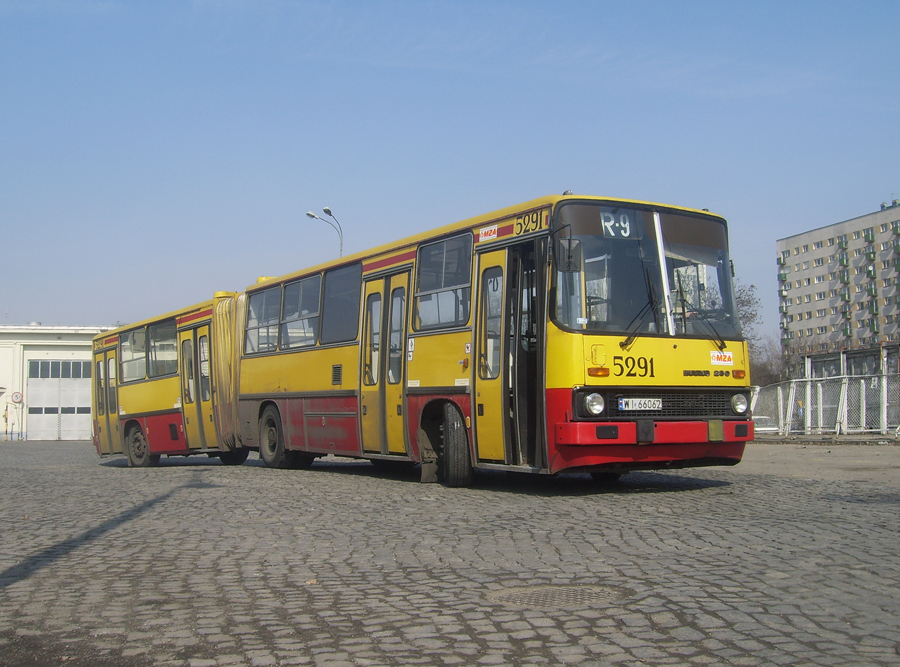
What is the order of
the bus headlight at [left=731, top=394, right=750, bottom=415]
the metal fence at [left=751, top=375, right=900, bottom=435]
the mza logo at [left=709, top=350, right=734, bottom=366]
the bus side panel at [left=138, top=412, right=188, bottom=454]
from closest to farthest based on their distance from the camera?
the mza logo at [left=709, top=350, right=734, bottom=366]
the bus headlight at [left=731, top=394, right=750, bottom=415]
the bus side panel at [left=138, top=412, right=188, bottom=454]
the metal fence at [left=751, top=375, right=900, bottom=435]

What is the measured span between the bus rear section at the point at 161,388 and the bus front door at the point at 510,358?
28.3ft

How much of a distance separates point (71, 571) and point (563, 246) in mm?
5629

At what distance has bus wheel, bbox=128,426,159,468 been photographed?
2189 centimetres

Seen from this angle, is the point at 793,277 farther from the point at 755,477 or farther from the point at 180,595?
the point at 180,595

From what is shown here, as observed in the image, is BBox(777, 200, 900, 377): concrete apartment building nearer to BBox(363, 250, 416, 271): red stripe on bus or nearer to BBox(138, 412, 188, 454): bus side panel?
BBox(138, 412, 188, 454): bus side panel

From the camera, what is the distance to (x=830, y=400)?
83.5 feet

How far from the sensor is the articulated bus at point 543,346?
10.1 metres

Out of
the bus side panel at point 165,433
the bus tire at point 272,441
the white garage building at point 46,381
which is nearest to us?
the bus tire at point 272,441

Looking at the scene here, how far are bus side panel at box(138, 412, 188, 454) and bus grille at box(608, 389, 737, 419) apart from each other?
12.6m

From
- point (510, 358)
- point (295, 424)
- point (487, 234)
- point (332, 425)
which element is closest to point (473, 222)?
point (487, 234)

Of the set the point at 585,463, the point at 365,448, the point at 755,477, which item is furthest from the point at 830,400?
the point at 585,463

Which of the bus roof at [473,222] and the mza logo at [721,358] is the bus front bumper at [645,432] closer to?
the mza logo at [721,358]

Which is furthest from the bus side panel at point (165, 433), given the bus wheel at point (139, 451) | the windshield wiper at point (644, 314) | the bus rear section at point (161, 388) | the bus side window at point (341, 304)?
the windshield wiper at point (644, 314)

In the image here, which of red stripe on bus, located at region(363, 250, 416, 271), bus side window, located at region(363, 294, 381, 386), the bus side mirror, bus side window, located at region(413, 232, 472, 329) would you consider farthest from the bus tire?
the bus side mirror
